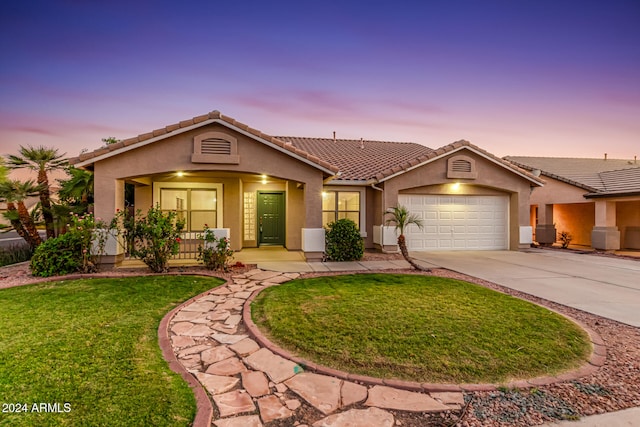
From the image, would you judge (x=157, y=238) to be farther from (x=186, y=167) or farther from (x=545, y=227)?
(x=545, y=227)

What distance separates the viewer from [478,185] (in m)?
12.9

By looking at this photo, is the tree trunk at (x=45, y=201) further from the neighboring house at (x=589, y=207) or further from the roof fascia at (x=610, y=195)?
the roof fascia at (x=610, y=195)

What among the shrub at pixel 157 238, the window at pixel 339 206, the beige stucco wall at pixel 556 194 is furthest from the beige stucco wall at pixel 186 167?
the beige stucco wall at pixel 556 194

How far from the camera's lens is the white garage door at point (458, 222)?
42.1 ft

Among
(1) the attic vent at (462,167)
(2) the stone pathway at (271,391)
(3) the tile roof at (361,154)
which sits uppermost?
(3) the tile roof at (361,154)

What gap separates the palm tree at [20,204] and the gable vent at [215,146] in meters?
6.26

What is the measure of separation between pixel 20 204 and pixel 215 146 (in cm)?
689

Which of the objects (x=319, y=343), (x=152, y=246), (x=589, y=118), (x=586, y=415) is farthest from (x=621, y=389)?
(x=589, y=118)

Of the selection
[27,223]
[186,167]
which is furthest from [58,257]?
[186,167]

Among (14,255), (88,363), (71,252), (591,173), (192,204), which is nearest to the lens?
(88,363)

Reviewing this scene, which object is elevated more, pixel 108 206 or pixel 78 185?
pixel 78 185

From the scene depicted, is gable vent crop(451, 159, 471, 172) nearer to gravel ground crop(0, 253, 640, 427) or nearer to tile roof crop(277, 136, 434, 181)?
tile roof crop(277, 136, 434, 181)

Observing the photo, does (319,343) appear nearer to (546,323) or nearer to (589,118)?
(546,323)

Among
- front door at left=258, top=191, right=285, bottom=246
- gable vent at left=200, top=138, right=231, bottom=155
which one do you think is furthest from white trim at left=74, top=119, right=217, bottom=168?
front door at left=258, top=191, right=285, bottom=246
